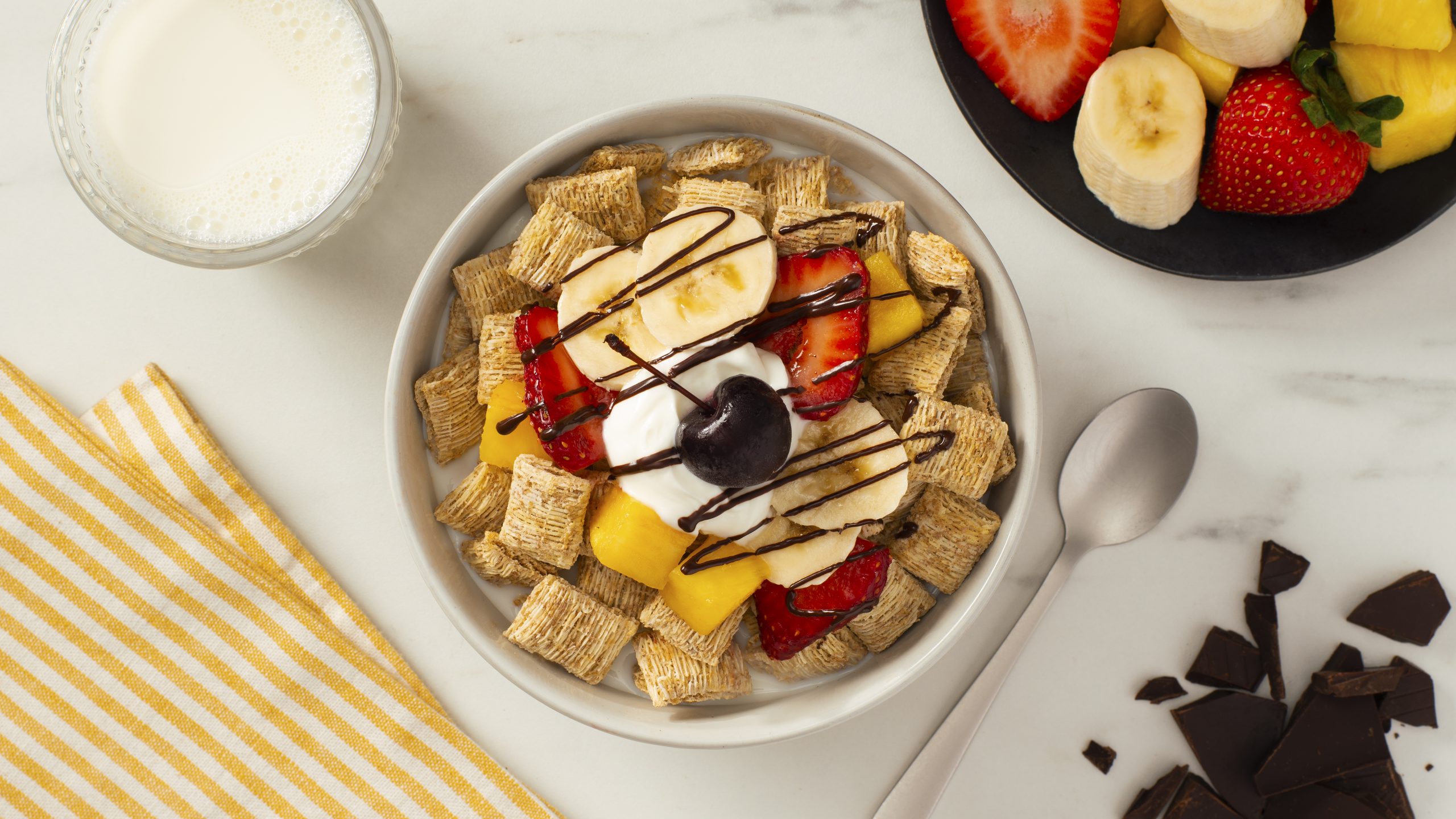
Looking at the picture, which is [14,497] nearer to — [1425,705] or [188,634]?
[188,634]

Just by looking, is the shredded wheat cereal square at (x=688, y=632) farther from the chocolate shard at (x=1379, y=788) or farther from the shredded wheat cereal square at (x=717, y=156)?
the chocolate shard at (x=1379, y=788)

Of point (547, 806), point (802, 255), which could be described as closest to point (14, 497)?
point (547, 806)

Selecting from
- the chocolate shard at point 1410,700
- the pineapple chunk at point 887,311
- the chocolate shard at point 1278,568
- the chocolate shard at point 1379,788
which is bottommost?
the chocolate shard at point 1379,788

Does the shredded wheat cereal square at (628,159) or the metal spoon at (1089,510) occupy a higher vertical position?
the shredded wheat cereal square at (628,159)

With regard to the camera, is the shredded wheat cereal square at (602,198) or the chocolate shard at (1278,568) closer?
the shredded wheat cereal square at (602,198)

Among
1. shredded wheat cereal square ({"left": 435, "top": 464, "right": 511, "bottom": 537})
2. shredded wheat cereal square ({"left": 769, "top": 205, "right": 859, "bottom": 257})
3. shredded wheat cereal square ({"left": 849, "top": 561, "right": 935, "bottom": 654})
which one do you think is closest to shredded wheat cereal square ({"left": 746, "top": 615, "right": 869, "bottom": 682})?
shredded wheat cereal square ({"left": 849, "top": 561, "right": 935, "bottom": 654})

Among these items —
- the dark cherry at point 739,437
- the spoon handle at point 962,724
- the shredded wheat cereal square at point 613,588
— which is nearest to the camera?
the dark cherry at point 739,437

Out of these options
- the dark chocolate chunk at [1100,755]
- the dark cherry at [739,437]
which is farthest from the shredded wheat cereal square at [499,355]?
the dark chocolate chunk at [1100,755]
